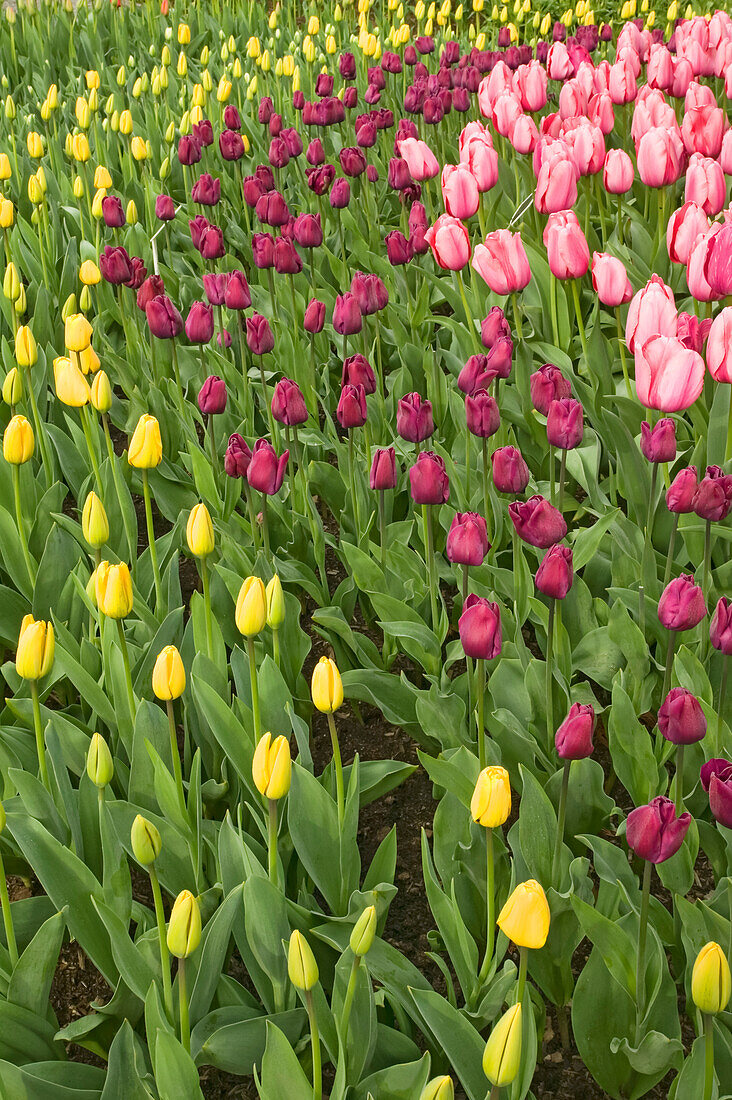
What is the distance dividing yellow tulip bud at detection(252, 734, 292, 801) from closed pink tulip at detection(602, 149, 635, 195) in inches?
79.4

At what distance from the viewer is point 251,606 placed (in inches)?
54.0

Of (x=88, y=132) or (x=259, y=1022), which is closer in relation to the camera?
(x=259, y=1022)

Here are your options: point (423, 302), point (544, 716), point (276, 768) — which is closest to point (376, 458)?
point (544, 716)

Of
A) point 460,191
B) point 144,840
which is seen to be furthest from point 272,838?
point 460,191

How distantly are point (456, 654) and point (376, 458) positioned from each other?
1.24 feet

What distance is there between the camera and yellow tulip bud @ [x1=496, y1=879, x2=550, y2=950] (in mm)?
1005

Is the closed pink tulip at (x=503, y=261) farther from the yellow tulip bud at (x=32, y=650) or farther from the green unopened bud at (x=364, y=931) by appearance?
the green unopened bud at (x=364, y=931)

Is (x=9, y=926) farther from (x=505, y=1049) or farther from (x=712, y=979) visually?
(x=712, y=979)

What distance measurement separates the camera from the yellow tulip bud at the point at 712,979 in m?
0.99

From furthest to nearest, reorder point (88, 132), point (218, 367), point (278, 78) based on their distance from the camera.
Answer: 1. point (278, 78)
2. point (88, 132)
3. point (218, 367)

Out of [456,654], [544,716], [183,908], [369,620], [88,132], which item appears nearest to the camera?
[183,908]

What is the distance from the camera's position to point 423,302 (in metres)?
2.98

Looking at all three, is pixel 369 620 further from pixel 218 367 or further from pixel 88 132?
pixel 88 132

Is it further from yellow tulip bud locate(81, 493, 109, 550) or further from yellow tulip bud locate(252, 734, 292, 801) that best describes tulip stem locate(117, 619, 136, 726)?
yellow tulip bud locate(252, 734, 292, 801)
